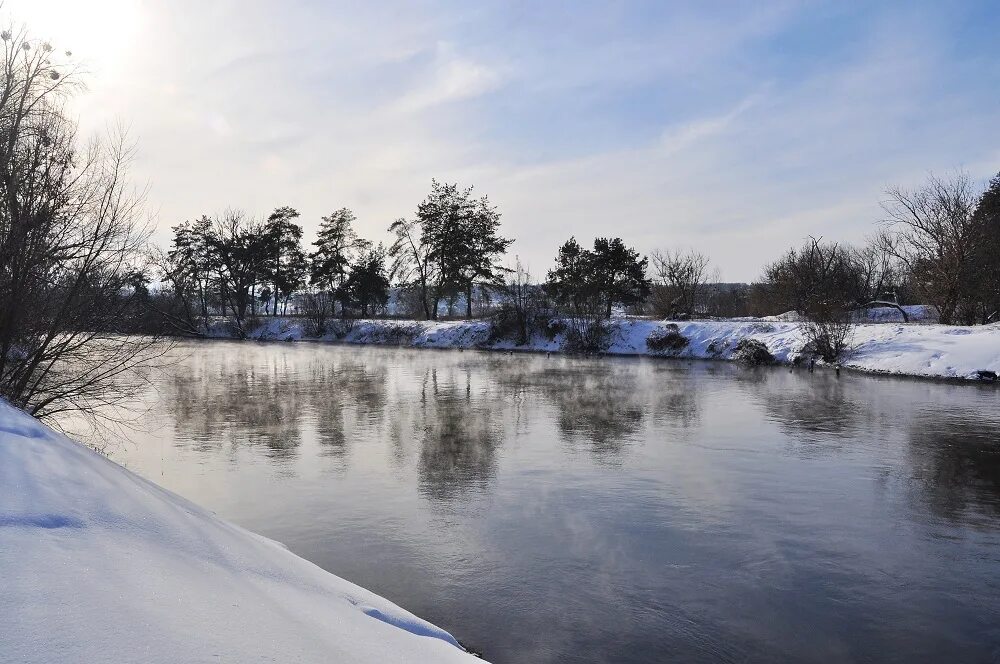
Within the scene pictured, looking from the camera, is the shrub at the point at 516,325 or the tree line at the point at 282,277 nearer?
the tree line at the point at 282,277

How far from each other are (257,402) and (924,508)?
15.6 meters

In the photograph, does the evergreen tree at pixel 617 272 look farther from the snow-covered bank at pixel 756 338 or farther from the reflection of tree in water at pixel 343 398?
the reflection of tree in water at pixel 343 398

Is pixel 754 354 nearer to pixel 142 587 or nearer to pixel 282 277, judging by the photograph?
pixel 142 587

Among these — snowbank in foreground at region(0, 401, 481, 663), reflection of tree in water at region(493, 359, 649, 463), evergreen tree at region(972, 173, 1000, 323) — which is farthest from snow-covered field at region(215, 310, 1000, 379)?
snowbank in foreground at region(0, 401, 481, 663)

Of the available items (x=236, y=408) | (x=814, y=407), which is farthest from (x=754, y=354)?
(x=236, y=408)

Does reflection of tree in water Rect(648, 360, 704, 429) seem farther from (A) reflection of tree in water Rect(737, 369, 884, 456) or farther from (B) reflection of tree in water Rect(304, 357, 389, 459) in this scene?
(B) reflection of tree in water Rect(304, 357, 389, 459)

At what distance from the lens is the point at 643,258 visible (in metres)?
50.8

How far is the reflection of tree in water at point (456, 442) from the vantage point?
9.43 m

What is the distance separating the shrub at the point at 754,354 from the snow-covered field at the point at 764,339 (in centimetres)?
65

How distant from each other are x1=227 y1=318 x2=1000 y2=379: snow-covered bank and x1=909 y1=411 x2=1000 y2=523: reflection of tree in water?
1108cm

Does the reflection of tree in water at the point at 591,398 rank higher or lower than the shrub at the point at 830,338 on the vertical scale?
lower

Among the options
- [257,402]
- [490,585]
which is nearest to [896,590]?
[490,585]

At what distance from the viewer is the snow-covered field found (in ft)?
78.7

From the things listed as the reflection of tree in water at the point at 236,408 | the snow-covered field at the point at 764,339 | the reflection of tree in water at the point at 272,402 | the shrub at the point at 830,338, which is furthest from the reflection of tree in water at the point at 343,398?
the shrub at the point at 830,338
